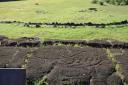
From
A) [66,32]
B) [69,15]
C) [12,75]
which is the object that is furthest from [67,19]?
A: [12,75]

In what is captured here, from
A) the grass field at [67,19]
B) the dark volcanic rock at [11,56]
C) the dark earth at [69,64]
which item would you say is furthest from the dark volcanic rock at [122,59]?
the grass field at [67,19]

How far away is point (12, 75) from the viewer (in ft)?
8.23

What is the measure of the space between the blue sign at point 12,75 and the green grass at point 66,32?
9.01 meters

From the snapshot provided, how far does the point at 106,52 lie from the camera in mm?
3246

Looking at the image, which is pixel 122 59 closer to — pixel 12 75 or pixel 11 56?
pixel 11 56

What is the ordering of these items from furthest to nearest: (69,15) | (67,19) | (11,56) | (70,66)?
(69,15) < (67,19) < (11,56) < (70,66)

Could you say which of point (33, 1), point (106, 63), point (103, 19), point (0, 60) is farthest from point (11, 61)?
point (33, 1)

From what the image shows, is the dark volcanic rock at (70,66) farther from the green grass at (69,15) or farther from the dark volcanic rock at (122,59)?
the green grass at (69,15)

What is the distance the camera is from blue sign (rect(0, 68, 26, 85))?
251 centimetres

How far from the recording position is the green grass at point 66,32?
38.7 feet

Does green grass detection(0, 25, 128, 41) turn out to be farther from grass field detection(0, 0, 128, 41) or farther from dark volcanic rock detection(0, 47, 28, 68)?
dark volcanic rock detection(0, 47, 28, 68)

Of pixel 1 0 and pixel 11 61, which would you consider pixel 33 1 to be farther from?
pixel 11 61

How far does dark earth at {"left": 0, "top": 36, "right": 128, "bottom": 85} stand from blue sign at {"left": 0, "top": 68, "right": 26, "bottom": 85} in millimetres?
385

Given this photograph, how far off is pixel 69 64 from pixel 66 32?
9.38 metres
